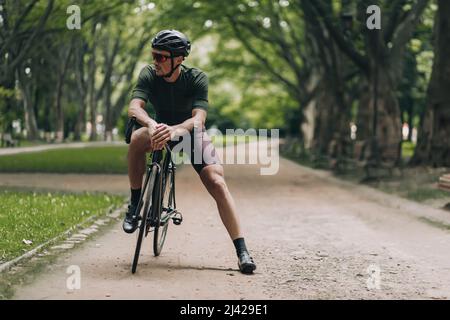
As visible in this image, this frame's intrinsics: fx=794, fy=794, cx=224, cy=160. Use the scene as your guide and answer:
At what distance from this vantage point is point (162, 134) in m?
6.05

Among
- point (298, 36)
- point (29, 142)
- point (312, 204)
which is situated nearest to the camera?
point (312, 204)

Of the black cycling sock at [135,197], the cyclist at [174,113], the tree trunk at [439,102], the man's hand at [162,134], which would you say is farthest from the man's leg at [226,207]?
the tree trunk at [439,102]

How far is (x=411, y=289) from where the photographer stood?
5941mm

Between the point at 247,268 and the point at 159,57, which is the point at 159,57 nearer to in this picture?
the point at 159,57

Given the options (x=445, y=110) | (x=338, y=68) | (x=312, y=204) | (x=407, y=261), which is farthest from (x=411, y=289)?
(x=338, y=68)

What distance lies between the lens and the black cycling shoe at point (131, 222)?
6399mm

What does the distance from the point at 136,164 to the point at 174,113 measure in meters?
0.52

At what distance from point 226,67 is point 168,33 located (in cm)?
3863

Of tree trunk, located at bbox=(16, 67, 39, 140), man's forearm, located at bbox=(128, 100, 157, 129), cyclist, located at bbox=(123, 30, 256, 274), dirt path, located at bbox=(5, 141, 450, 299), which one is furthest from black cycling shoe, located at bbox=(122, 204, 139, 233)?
tree trunk, located at bbox=(16, 67, 39, 140)

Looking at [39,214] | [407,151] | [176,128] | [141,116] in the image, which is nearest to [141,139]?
[141,116]

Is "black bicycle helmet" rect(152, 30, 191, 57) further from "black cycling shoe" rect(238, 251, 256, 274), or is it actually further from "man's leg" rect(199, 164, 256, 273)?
"black cycling shoe" rect(238, 251, 256, 274)

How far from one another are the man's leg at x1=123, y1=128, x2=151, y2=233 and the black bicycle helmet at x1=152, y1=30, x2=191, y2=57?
65 centimetres

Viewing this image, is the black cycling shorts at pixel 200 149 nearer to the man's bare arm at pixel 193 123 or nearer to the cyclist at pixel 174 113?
the cyclist at pixel 174 113

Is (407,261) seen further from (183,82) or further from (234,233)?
(183,82)
